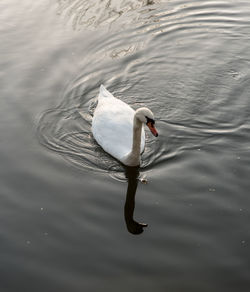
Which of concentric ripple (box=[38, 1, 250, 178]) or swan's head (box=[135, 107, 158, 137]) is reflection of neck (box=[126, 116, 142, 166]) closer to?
swan's head (box=[135, 107, 158, 137])

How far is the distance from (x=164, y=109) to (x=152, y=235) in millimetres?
4259

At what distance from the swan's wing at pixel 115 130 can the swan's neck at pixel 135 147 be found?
10.8 inches

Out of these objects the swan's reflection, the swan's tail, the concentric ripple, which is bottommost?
the swan's reflection

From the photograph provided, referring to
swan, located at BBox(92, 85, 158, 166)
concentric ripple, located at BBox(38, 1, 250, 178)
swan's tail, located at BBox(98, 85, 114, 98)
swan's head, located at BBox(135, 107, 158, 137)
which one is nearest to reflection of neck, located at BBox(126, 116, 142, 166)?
swan, located at BBox(92, 85, 158, 166)

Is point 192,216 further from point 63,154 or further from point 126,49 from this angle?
point 126,49

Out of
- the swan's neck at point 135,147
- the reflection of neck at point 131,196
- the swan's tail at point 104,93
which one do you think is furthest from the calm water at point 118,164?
the swan's tail at point 104,93

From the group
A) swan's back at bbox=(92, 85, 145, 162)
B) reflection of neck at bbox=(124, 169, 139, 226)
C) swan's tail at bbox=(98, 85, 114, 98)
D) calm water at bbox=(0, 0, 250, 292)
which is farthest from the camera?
swan's tail at bbox=(98, 85, 114, 98)

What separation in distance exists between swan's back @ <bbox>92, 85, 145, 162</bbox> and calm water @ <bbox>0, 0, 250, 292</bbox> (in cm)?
26

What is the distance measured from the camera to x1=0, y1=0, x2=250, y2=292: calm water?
8.52 m

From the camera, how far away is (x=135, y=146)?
10.6m

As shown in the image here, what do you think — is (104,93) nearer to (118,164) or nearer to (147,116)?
(118,164)

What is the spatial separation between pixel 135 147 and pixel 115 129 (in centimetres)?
96

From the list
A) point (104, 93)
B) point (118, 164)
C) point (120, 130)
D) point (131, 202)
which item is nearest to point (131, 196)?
point (131, 202)

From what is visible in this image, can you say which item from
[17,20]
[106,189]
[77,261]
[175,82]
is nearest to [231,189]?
[106,189]
